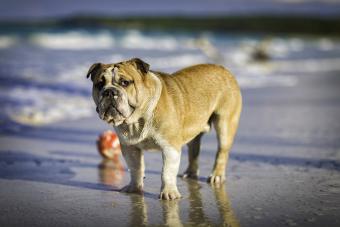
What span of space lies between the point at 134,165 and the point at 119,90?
968mm

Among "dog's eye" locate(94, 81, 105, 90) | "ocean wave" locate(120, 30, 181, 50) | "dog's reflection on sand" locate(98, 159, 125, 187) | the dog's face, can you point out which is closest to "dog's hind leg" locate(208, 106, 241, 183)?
"dog's reflection on sand" locate(98, 159, 125, 187)

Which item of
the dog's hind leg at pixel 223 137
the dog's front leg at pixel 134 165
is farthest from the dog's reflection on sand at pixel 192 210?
the dog's hind leg at pixel 223 137

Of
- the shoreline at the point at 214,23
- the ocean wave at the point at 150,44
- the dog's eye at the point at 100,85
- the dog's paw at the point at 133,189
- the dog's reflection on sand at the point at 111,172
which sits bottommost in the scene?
the dog's reflection on sand at the point at 111,172

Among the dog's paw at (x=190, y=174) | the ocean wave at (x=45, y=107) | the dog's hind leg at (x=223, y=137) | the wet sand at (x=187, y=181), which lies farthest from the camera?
the ocean wave at (x=45, y=107)

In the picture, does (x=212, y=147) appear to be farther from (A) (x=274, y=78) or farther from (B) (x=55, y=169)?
(A) (x=274, y=78)

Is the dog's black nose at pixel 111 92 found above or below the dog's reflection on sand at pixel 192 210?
above

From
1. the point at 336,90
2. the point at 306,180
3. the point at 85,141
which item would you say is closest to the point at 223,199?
the point at 306,180

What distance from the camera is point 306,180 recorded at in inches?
234

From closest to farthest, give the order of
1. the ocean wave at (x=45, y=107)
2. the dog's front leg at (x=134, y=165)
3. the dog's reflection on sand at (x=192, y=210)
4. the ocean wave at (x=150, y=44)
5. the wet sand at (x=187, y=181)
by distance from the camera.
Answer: the dog's reflection on sand at (x=192, y=210)
the wet sand at (x=187, y=181)
the dog's front leg at (x=134, y=165)
the ocean wave at (x=45, y=107)
the ocean wave at (x=150, y=44)

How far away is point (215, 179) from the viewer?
5.96 meters

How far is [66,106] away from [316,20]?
283 feet

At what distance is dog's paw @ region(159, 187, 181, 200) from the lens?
5242 millimetres

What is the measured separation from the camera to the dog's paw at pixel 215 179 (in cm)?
595

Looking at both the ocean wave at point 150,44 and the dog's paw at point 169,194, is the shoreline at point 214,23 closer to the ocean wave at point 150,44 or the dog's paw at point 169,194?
the ocean wave at point 150,44
